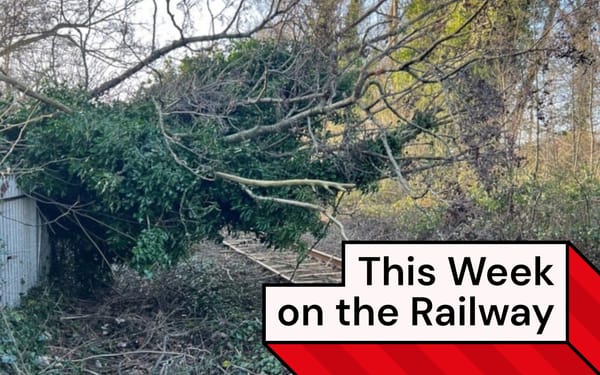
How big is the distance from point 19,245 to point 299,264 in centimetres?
467

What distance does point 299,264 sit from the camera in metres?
9.55

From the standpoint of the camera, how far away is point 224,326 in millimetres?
6957

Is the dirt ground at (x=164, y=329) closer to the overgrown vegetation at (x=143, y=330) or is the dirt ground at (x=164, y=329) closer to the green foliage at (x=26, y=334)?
the overgrown vegetation at (x=143, y=330)

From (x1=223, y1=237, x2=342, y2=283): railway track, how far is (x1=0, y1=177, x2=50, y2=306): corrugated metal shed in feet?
11.4

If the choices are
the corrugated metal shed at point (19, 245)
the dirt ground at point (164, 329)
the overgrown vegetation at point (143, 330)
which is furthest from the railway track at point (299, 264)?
the corrugated metal shed at point (19, 245)

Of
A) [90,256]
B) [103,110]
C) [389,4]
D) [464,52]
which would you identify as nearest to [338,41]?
[464,52]

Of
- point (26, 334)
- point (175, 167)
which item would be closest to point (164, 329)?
point (26, 334)

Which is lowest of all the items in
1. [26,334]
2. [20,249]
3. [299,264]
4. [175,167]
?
[26,334]

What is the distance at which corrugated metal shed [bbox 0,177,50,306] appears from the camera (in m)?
6.38

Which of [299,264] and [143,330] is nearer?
[143,330]

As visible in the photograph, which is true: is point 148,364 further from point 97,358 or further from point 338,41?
point 338,41

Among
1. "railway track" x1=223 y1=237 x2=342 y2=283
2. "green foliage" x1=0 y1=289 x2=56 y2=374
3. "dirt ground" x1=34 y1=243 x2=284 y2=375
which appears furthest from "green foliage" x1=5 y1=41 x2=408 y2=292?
"railway track" x1=223 y1=237 x2=342 y2=283

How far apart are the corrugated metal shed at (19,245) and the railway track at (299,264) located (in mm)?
3483

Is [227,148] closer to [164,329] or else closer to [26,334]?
[164,329]
